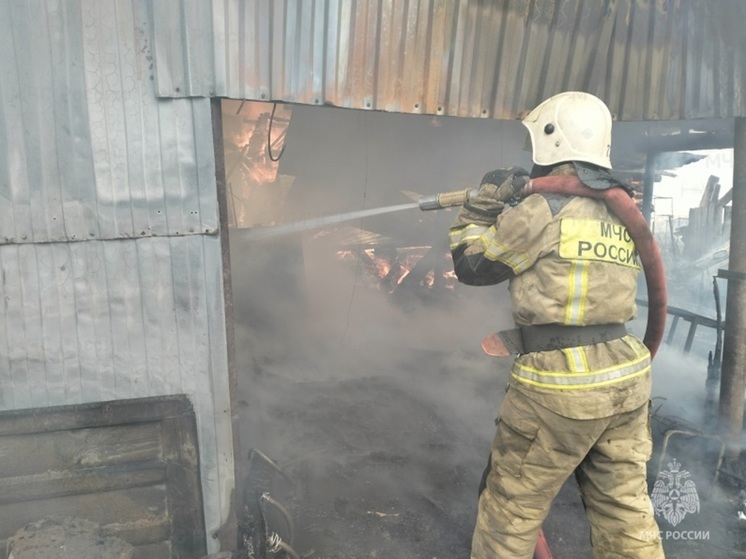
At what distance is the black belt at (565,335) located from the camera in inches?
107

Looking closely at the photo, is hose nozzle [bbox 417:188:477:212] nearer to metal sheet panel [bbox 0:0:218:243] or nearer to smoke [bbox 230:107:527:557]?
metal sheet panel [bbox 0:0:218:243]

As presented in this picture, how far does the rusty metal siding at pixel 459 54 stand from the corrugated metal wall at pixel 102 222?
275mm

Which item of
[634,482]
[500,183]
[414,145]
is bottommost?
[634,482]

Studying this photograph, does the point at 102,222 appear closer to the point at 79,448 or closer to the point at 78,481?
the point at 79,448

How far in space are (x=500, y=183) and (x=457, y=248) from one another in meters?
0.47

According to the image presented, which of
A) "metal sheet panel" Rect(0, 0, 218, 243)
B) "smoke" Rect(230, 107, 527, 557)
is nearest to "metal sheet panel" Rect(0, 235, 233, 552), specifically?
"metal sheet panel" Rect(0, 0, 218, 243)

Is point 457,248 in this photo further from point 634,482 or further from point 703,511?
point 703,511

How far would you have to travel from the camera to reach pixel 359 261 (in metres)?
9.38

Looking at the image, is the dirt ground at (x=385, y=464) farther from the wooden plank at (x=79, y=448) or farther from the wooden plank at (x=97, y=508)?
the wooden plank at (x=79, y=448)

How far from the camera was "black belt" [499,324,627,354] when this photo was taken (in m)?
2.72

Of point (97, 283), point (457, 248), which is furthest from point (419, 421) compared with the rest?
point (97, 283)

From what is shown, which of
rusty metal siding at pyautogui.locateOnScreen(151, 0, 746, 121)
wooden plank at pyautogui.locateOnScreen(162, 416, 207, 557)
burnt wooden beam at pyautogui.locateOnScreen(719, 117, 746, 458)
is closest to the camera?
rusty metal siding at pyautogui.locateOnScreen(151, 0, 746, 121)

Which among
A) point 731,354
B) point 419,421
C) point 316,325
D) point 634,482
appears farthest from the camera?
point 316,325

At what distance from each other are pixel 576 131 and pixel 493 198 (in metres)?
0.57
